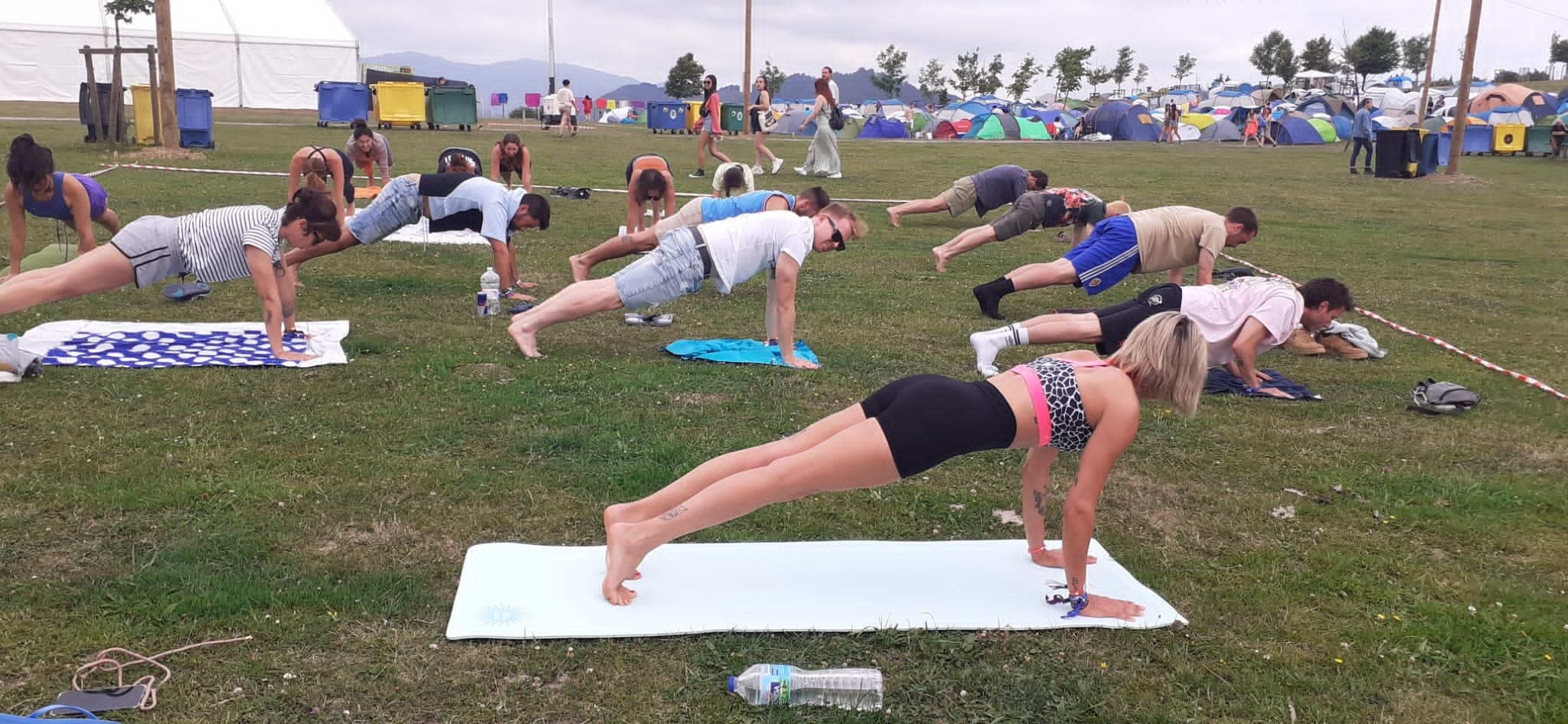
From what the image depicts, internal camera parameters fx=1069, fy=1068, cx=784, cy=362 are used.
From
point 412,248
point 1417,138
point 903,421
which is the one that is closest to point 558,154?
point 412,248

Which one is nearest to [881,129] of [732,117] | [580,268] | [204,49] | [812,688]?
[732,117]

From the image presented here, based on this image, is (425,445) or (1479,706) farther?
(425,445)

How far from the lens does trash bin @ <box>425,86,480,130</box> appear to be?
3106cm

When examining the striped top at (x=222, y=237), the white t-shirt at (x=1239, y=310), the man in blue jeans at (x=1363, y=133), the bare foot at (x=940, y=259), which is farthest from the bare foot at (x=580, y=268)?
the man in blue jeans at (x=1363, y=133)

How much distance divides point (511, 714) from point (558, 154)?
70.7 ft

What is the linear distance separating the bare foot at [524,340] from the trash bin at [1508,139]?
36.1m

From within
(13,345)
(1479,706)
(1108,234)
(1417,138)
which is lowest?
(1479,706)

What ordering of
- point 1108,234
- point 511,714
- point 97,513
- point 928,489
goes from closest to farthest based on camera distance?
point 511,714 < point 97,513 < point 928,489 < point 1108,234

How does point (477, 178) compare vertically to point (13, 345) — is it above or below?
above

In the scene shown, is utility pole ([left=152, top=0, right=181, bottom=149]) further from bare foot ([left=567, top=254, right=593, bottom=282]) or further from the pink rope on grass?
the pink rope on grass

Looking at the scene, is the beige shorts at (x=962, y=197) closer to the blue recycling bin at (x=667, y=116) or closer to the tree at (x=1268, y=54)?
the blue recycling bin at (x=667, y=116)

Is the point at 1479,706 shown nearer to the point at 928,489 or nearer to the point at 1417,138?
the point at 928,489

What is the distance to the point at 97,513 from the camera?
4.52 m

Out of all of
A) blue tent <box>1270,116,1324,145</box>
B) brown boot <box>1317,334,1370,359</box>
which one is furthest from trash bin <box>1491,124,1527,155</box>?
brown boot <box>1317,334,1370,359</box>
